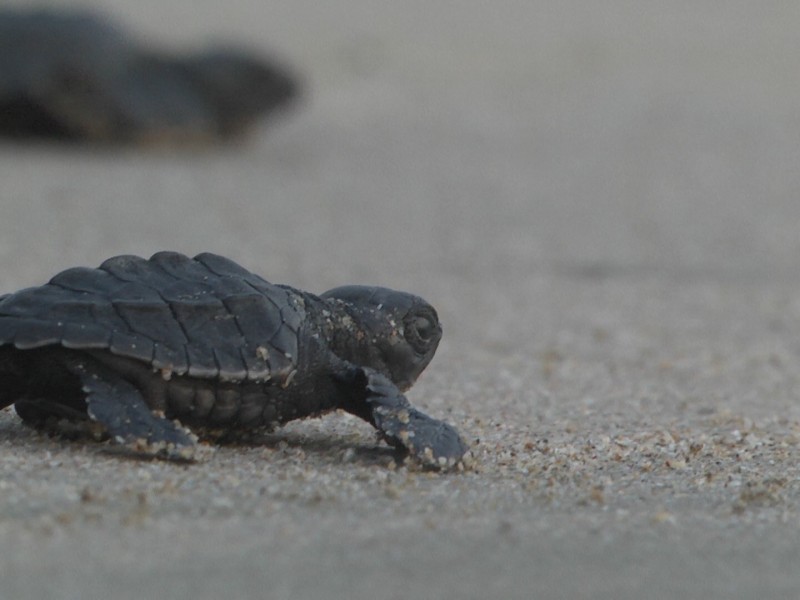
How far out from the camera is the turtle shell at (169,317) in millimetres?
3068

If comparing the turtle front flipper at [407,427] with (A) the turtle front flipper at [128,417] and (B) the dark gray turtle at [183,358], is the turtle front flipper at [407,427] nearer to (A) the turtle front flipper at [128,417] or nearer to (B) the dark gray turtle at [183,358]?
(B) the dark gray turtle at [183,358]

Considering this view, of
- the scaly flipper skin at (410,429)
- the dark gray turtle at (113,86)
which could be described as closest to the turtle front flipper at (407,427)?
the scaly flipper skin at (410,429)

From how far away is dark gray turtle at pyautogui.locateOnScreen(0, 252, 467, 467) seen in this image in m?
3.08

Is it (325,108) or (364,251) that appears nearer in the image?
(364,251)

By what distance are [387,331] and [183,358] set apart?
686mm

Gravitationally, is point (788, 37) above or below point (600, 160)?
above

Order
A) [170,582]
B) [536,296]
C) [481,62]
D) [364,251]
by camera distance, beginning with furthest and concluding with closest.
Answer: [481,62] < [364,251] < [536,296] < [170,582]

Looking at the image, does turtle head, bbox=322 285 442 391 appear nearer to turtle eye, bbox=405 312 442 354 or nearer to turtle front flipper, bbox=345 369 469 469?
turtle eye, bbox=405 312 442 354

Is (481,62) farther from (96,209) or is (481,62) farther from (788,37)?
(96,209)

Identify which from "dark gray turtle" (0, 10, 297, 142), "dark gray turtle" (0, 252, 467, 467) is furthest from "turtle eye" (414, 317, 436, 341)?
"dark gray turtle" (0, 10, 297, 142)

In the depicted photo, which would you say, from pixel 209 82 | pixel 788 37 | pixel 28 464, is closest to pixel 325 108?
pixel 209 82

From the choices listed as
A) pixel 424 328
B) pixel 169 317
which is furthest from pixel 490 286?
pixel 169 317

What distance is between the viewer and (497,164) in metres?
10.3

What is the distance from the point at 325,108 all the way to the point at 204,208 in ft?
13.2
